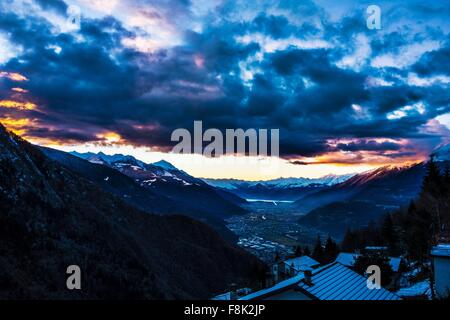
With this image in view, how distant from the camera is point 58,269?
120 metres

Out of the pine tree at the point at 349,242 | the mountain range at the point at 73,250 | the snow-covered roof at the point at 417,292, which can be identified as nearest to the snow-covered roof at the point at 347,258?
the mountain range at the point at 73,250

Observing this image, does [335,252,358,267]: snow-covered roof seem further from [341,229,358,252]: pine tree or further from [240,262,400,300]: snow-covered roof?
[240,262,400,300]: snow-covered roof

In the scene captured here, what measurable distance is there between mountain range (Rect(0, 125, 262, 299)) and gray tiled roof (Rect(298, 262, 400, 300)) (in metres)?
76.4

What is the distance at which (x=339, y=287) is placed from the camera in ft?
67.2

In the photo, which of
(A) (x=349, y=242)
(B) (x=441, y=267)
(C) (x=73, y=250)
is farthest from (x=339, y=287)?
(C) (x=73, y=250)

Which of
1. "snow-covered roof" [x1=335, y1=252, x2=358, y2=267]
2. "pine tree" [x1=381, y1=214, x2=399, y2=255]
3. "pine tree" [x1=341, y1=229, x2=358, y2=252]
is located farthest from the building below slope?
"pine tree" [x1=341, y1=229, x2=358, y2=252]

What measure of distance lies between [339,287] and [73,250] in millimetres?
133001

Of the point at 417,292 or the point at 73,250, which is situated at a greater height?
the point at 417,292

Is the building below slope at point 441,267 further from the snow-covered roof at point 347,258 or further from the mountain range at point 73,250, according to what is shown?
the mountain range at point 73,250

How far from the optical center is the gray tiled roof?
18.6 meters

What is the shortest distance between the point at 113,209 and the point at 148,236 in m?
22.8

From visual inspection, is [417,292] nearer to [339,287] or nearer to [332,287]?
[339,287]

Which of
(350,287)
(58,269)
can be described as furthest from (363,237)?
(350,287)
